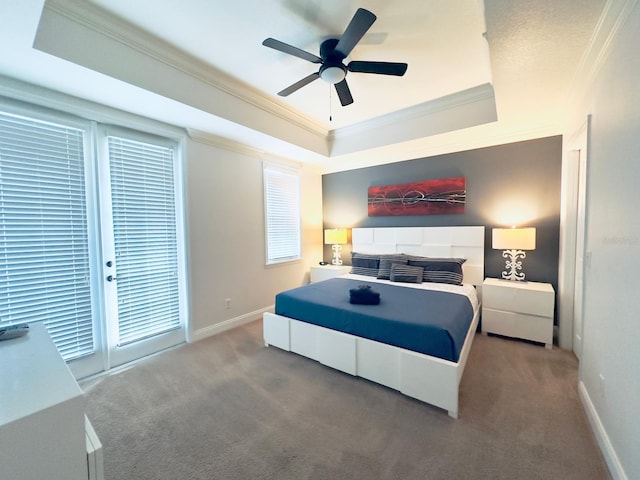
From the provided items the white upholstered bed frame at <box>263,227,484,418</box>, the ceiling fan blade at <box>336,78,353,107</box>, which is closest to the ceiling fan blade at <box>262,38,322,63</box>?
the ceiling fan blade at <box>336,78,353,107</box>

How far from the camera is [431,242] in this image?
12.4ft

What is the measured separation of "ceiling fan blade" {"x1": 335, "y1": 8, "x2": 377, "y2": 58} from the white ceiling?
0.22m

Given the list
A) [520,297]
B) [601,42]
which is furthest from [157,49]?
[520,297]

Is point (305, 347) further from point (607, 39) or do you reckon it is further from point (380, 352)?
point (607, 39)

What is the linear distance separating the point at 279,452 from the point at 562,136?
4247 millimetres

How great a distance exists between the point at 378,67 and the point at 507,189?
2461 mm

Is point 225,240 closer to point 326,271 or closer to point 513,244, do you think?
point 326,271

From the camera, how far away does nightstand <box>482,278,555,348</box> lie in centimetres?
275

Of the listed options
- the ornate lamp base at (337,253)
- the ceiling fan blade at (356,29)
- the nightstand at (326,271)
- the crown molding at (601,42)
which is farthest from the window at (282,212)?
the crown molding at (601,42)

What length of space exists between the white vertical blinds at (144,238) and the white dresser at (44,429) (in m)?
1.65

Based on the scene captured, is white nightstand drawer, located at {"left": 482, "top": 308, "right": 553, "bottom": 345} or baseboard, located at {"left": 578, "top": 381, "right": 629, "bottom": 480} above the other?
white nightstand drawer, located at {"left": 482, "top": 308, "right": 553, "bottom": 345}

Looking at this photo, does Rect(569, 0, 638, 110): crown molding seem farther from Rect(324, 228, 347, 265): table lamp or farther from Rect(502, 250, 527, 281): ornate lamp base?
Rect(324, 228, 347, 265): table lamp

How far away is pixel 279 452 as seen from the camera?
1.56 meters

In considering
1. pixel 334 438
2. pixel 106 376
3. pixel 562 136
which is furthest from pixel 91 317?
pixel 562 136
